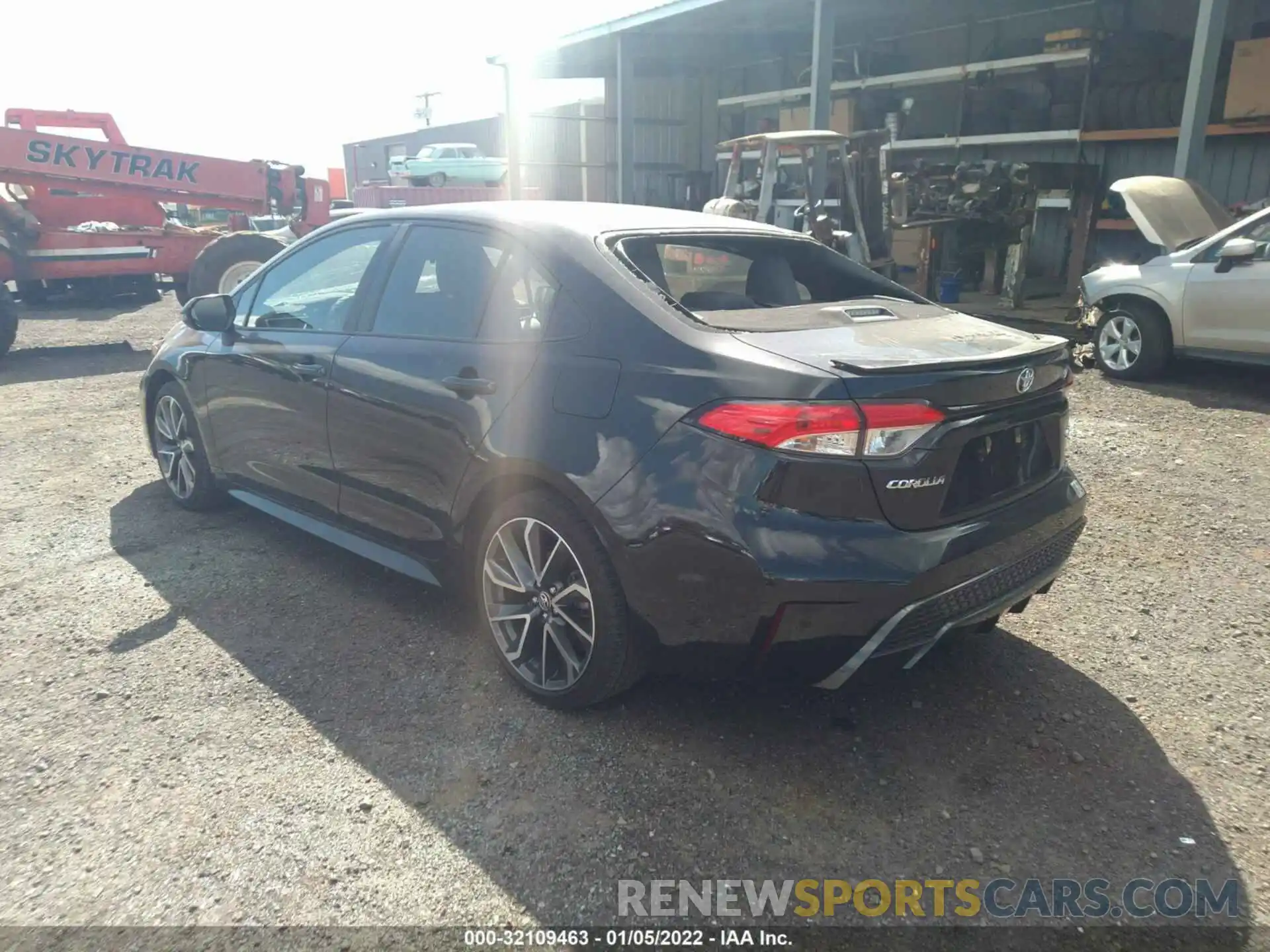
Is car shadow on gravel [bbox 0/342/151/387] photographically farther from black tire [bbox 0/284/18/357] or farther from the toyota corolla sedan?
the toyota corolla sedan

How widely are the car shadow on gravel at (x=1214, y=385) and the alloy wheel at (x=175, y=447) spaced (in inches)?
277

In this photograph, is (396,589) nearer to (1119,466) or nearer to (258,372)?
(258,372)

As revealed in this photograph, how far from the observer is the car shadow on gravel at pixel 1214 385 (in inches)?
273

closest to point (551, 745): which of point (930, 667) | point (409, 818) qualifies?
point (409, 818)

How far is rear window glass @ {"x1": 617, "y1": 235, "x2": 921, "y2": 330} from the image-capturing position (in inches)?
126

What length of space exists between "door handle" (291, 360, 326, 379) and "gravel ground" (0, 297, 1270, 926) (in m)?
0.93

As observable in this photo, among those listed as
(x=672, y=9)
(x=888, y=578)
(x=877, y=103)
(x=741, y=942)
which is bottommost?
(x=741, y=942)

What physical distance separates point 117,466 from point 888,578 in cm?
526

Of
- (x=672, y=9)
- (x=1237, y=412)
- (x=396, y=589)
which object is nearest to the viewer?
(x=396, y=589)

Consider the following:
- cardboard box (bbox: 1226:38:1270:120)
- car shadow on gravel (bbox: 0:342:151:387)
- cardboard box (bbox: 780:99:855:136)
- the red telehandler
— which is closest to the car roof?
car shadow on gravel (bbox: 0:342:151:387)

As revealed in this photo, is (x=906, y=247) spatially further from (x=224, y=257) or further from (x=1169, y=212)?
(x=224, y=257)

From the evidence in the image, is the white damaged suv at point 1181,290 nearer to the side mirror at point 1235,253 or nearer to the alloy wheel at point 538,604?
the side mirror at point 1235,253

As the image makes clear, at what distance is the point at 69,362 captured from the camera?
945cm

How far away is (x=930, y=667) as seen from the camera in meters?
3.16
